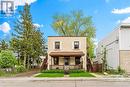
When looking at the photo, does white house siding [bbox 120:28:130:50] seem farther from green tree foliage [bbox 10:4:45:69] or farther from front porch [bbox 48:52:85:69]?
green tree foliage [bbox 10:4:45:69]

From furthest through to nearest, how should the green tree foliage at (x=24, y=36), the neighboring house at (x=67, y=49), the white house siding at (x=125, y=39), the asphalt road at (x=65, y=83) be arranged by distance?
the green tree foliage at (x=24, y=36)
the neighboring house at (x=67, y=49)
the white house siding at (x=125, y=39)
the asphalt road at (x=65, y=83)

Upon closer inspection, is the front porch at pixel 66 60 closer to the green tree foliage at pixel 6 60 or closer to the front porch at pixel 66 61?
the front porch at pixel 66 61

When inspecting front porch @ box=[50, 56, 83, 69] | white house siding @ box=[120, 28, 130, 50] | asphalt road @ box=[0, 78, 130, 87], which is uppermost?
white house siding @ box=[120, 28, 130, 50]

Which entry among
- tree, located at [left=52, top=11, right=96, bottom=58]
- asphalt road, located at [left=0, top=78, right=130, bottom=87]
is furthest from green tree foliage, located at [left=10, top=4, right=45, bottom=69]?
asphalt road, located at [left=0, top=78, right=130, bottom=87]

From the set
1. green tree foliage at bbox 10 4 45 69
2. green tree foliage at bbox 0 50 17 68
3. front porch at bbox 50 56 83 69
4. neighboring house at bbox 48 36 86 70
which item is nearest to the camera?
green tree foliage at bbox 0 50 17 68

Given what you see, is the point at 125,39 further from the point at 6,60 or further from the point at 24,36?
the point at 24,36

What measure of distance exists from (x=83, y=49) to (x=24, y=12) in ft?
54.2

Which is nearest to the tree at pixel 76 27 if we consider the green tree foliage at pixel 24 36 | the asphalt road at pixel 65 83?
the green tree foliage at pixel 24 36

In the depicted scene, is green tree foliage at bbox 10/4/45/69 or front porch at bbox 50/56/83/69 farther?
green tree foliage at bbox 10/4/45/69

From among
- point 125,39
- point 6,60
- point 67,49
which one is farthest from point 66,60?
point 125,39

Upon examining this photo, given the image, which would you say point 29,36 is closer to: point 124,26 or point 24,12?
point 24,12

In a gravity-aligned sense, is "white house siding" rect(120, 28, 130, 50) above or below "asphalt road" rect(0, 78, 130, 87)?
above

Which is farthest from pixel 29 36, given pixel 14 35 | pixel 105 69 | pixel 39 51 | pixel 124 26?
pixel 124 26

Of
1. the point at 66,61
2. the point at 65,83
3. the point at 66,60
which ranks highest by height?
the point at 66,60
